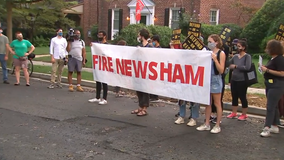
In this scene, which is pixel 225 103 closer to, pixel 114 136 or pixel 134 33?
pixel 114 136

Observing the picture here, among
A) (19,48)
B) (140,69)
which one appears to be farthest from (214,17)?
(140,69)

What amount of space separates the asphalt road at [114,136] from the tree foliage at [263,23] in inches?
581

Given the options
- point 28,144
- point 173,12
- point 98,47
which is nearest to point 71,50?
point 98,47

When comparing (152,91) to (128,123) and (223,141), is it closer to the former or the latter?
(128,123)

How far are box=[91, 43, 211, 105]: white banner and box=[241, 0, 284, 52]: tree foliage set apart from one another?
47.8ft

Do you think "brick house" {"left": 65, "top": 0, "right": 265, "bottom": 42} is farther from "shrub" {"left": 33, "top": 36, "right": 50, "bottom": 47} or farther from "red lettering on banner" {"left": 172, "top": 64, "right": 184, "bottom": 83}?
"red lettering on banner" {"left": 172, "top": 64, "right": 184, "bottom": 83}

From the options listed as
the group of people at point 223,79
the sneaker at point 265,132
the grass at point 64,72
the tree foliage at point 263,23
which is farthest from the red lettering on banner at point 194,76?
the tree foliage at point 263,23

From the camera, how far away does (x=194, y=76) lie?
6375mm

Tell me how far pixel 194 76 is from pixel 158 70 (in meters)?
0.97

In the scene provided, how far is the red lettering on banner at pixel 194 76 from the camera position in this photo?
6.25 metres

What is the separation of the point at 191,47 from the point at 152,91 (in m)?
1.23

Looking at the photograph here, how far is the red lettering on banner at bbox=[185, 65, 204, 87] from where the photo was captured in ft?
20.5

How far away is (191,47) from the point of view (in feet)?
22.5

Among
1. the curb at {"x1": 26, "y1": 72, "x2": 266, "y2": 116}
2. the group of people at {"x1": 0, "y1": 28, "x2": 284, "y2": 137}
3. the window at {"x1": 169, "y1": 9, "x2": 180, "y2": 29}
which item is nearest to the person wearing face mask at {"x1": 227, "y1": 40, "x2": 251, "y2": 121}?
the group of people at {"x1": 0, "y1": 28, "x2": 284, "y2": 137}
